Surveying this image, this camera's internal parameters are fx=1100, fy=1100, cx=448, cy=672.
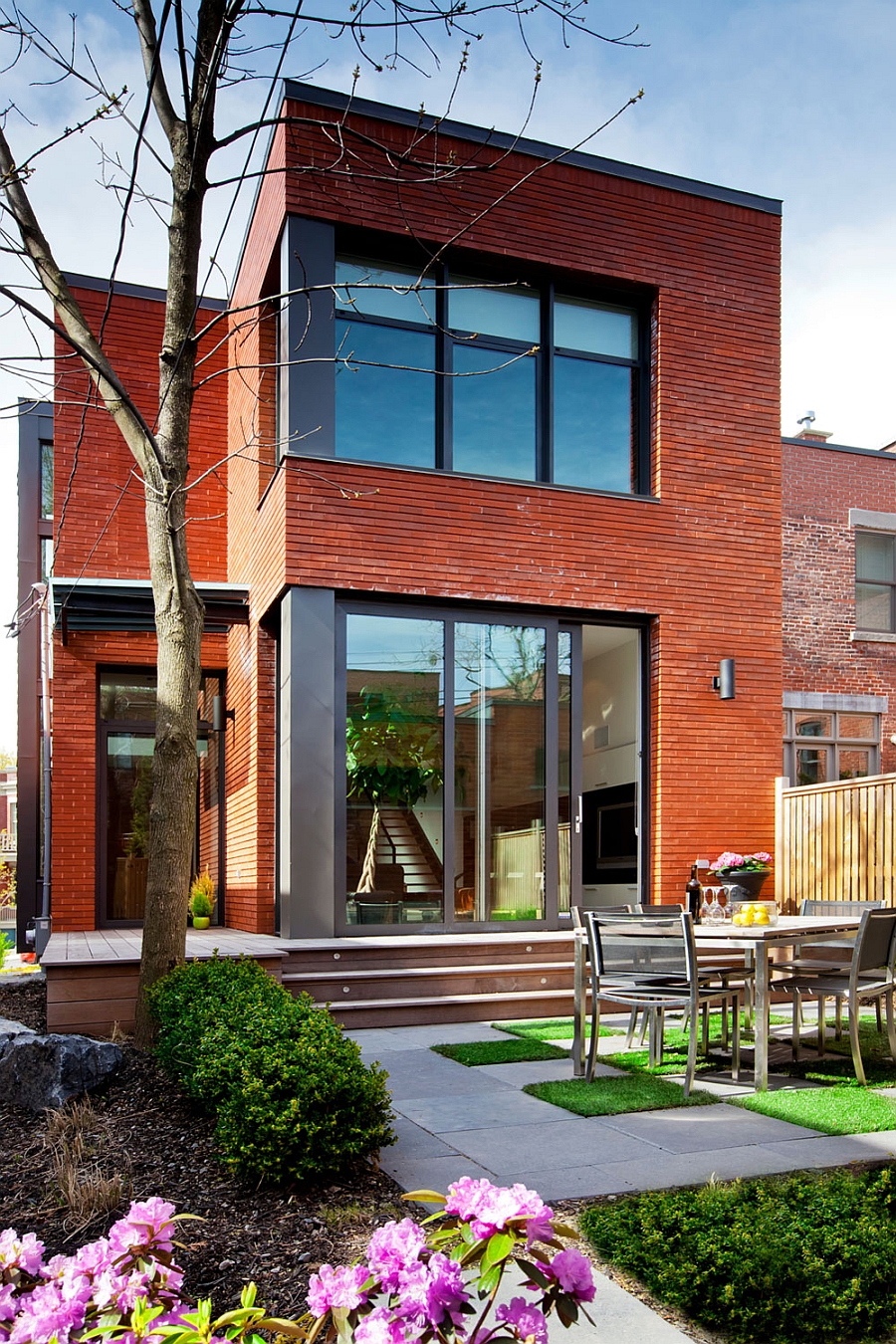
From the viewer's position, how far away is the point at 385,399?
9578 millimetres

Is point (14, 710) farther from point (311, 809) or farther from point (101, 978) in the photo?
point (101, 978)

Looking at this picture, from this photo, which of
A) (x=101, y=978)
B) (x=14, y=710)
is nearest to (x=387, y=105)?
(x=101, y=978)

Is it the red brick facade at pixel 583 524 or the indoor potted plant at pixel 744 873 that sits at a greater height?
the red brick facade at pixel 583 524

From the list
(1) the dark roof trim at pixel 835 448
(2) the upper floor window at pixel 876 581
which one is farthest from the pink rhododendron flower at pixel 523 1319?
(2) the upper floor window at pixel 876 581

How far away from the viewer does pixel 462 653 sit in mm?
9523

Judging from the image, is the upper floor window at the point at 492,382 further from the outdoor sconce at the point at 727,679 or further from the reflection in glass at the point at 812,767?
the reflection in glass at the point at 812,767

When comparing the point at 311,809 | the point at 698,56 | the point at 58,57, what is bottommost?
the point at 311,809

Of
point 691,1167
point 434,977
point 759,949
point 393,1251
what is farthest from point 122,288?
point 393,1251

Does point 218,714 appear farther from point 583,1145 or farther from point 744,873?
point 583,1145

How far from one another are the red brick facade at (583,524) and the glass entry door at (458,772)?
1.50 feet

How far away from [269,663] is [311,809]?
2.26 metres

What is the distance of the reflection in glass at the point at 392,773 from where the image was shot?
8984 millimetres

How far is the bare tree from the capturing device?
598 centimetres

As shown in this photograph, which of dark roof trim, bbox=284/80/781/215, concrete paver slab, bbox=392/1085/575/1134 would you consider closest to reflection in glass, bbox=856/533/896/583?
dark roof trim, bbox=284/80/781/215
